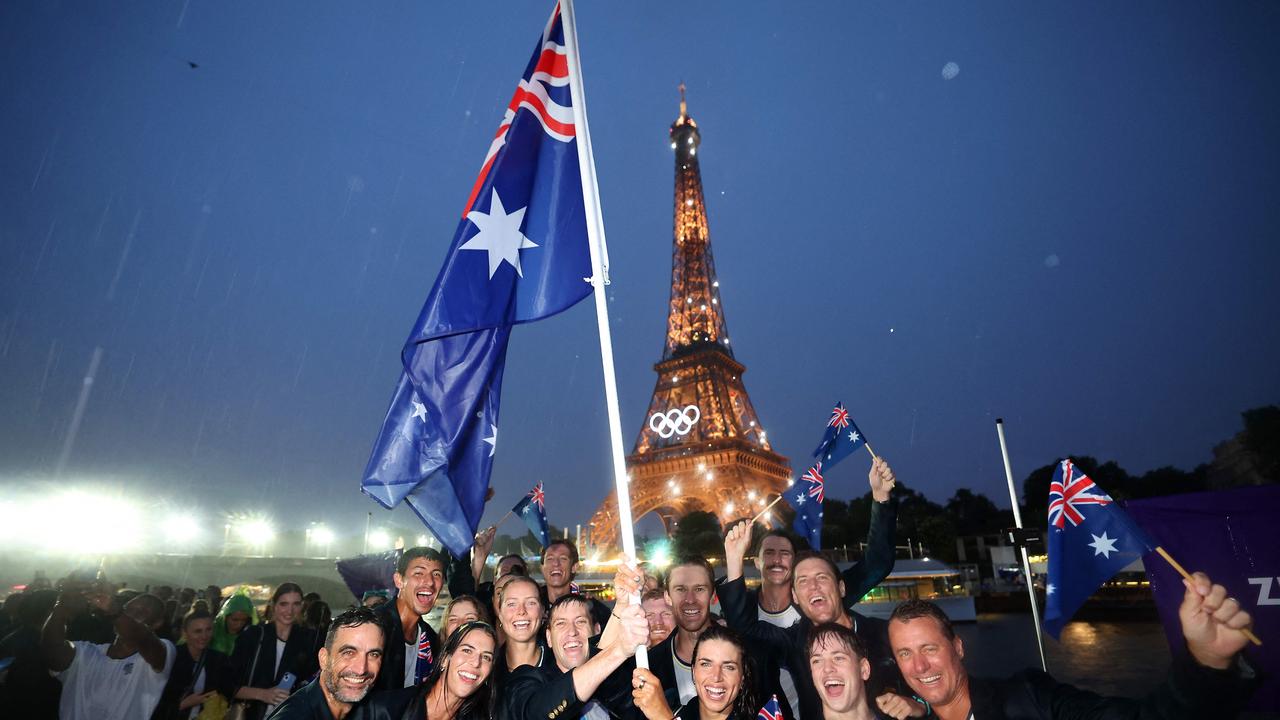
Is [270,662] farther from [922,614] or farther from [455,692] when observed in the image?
[922,614]

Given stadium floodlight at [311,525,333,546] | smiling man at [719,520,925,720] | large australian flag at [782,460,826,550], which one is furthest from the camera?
stadium floodlight at [311,525,333,546]

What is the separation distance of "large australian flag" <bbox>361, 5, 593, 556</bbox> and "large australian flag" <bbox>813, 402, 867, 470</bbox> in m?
5.24

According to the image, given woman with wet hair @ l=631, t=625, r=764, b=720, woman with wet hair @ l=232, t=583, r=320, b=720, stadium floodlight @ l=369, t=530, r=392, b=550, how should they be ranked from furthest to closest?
stadium floodlight @ l=369, t=530, r=392, b=550 < woman with wet hair @ l=232, t=583, r=320, b=720 < woman with wet hair @ l=631, t=625, r=764, b=720

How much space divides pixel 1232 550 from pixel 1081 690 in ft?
19.2

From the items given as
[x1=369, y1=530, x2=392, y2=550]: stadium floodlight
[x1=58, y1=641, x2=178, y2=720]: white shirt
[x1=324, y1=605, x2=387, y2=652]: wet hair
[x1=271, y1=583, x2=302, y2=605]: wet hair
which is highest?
[x1=369, y1=530, x2=392, y2=550]: stadium floodlight

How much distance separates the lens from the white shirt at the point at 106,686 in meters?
5.12

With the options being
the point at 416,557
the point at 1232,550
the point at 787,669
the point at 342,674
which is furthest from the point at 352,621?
the point at 1232,550

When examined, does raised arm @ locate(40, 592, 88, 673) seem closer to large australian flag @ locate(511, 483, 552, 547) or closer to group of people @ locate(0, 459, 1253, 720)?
group of people @ locate(0, 459, 1253, 720)

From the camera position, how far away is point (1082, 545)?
4.77 meters

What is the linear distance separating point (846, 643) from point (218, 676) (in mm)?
5711

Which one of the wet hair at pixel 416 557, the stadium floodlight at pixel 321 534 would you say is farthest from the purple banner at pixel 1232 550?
the stadium floodlight at pixel 321 534

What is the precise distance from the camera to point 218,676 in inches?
228

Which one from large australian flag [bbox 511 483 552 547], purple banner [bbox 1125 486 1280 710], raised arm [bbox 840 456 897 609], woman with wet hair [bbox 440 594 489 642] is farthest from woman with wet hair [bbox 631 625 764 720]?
large australian flag [bbox 511 483 552 547]

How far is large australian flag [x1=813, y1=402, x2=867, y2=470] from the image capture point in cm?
859
